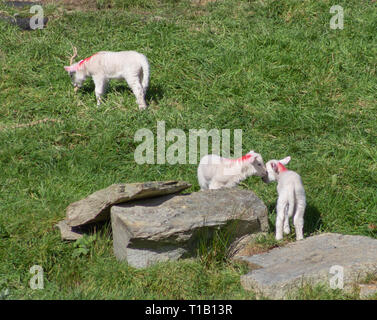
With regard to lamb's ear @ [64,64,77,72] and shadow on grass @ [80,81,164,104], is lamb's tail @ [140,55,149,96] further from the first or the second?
lamb's ear @ [64,64,77,72]

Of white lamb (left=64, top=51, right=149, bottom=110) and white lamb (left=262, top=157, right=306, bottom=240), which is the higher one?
white lamb (left=64, top=51, right=149, bottom=110)

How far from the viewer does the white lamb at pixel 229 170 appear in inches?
264

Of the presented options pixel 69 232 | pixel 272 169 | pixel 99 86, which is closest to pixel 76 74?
pixel 99 86

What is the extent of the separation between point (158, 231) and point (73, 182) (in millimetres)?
1852

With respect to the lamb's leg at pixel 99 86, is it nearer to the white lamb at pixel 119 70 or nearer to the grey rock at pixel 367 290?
the white lamb at pixel 119 70

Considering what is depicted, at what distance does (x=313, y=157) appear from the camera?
812 cm

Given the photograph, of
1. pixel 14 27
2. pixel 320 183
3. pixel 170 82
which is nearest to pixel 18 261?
pixel 320 183

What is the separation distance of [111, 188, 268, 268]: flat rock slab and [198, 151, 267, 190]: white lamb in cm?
45

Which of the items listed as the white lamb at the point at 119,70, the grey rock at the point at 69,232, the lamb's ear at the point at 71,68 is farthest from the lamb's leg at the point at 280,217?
the lamb's ear at the point at 71,68

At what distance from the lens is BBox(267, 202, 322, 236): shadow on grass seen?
6.74 m

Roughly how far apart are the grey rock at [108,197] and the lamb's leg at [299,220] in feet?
3.77

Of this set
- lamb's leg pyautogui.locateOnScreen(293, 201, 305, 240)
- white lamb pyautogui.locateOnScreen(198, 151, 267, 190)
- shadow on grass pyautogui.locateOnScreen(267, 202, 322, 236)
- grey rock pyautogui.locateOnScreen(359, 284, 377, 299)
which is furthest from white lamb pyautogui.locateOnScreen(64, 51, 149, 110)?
grey rock pyautogui.locateOnScreen(359, 284, 377, 299)

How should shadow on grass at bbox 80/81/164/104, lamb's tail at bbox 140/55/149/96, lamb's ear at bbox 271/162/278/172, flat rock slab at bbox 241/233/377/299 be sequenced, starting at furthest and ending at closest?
shadow on grass at bbox 80/81/164/104 < lamb's tail at bbox 140/55/149/96 < lamb's ear at bbox 271/162/278/172 < flat rock slab at bbox 241/233/377/299

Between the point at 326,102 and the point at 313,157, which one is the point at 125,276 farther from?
the point at 326,102
